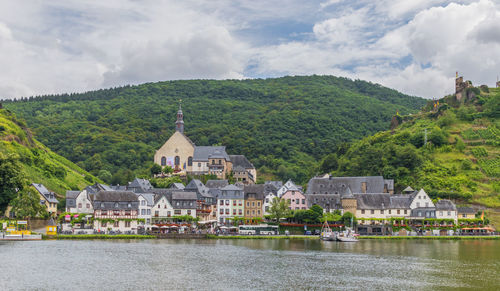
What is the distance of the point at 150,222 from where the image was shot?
9938 cm

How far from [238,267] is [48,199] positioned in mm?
61753

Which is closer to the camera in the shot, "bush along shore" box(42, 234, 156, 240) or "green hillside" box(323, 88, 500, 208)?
"bush along shore" box(42, 234, 156, 240)

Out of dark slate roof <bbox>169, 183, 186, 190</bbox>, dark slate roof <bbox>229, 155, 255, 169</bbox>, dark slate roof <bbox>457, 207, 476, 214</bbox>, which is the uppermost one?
dark slate roof <bbox>229, 155, 255, 169</bbox>

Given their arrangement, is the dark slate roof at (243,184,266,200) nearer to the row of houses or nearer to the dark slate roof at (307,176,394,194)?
the row of houses

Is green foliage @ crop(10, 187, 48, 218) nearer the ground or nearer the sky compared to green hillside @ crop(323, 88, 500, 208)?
nearer the ground

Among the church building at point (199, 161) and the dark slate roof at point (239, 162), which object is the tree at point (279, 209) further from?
the dark slate roof at point (239, 162)

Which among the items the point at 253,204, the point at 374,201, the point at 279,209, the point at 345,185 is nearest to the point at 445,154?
the point at 345,185

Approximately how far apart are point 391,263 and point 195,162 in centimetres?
8461

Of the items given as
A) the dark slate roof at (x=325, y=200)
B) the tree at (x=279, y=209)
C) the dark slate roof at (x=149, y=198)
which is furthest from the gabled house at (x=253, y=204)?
the dark slate roof at (x=149, y=198)

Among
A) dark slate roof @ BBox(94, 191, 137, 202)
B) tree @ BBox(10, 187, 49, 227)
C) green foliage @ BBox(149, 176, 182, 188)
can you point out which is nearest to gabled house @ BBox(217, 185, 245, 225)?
dark slate roof @ BBox(94, 191, 137, 202)

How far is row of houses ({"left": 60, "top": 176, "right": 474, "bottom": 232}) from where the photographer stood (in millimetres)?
96375

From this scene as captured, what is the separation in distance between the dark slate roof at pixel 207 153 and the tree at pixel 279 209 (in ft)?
121

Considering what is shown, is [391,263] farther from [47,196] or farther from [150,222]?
[47,196]

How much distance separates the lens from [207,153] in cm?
13750
